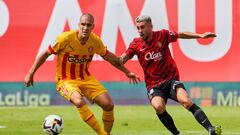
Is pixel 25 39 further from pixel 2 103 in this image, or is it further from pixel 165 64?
pixel 165 64

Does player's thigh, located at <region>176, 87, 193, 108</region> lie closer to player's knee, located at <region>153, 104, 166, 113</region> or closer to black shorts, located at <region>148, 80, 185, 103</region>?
black shorts, located at <region>148, 80, 185, 103</region>

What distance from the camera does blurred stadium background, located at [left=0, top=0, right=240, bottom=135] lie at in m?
18.2

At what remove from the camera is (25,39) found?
18547mm

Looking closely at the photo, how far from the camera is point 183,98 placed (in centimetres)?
1124

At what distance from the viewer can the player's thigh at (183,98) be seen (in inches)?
441

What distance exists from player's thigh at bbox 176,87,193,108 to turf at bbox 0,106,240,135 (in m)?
1.56

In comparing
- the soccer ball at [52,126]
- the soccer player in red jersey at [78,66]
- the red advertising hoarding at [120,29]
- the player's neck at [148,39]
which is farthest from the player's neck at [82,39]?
the red advertising hoarding at [120,29]

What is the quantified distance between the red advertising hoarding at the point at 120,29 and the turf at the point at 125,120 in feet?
3.43

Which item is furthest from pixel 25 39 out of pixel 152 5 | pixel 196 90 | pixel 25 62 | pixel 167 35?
pixel 167 35

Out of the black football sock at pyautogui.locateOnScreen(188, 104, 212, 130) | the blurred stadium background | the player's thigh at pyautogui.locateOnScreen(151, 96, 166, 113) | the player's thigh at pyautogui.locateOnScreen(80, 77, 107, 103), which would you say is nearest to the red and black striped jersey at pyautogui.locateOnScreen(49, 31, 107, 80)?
the player's thigh at pyautogui.locateOnScreen(80, 77, 107, 103)

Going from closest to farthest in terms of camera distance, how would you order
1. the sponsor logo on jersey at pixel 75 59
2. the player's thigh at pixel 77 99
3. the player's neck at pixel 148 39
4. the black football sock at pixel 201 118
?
the black football sock at pixel 201 118 → the player's thigh at pixel 77 99 → the sponsor logo on jersey at pixel 75 59 → the player's neck at pixel 148 39

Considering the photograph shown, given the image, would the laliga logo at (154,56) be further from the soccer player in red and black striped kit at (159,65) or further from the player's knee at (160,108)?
the player's knee at (160,108)

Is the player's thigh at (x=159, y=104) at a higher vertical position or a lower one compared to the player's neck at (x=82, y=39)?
lower

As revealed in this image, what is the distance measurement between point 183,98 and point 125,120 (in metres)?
4.24
